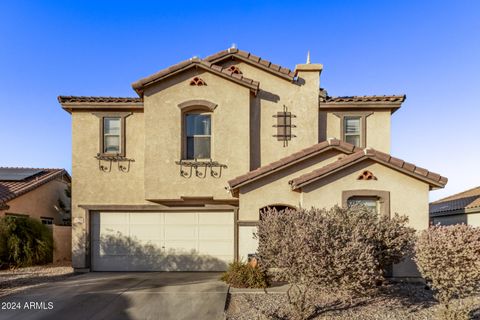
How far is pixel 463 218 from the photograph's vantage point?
1620 centimetres

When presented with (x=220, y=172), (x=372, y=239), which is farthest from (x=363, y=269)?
(x=220, y=172)

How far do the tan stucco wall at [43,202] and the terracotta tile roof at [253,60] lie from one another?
11.3m

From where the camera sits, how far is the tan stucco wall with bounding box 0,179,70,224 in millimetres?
16203

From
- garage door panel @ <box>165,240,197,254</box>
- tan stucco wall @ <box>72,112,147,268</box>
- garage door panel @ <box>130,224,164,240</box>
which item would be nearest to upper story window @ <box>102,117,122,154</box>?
tan stucco wall @ <box>72,112,147,268</box>

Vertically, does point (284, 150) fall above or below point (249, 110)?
below

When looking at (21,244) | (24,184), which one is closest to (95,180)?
(21,244)

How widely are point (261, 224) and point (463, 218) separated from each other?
480 inches

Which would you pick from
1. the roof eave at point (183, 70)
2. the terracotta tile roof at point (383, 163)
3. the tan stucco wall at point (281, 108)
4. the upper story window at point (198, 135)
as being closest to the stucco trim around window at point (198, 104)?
the upper story window at point (198, 135)

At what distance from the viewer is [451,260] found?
7.11 metres

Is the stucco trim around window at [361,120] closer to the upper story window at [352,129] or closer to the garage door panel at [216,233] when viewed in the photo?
the upper story window at [352,129]

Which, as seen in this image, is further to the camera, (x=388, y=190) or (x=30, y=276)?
(x=30, y=276)

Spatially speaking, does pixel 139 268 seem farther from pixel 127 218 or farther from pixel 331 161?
pixel 331 161

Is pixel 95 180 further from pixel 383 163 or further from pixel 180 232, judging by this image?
pixel 383 163

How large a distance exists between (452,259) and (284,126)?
7.76 m
